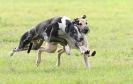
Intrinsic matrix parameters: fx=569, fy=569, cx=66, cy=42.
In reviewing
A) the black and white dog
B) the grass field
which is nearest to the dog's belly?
the black and white dog

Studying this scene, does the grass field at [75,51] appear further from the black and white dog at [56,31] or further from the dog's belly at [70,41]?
the black and white dog at [56,31]

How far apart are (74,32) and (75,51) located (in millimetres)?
4186

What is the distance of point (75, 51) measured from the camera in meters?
14.6

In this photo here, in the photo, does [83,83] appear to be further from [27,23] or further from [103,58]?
[27,23]

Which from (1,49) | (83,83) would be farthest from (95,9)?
(83,83)

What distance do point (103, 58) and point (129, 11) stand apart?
44.9 ft

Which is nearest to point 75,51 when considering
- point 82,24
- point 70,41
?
point 70,41

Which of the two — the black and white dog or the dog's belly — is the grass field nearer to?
the dog's belly

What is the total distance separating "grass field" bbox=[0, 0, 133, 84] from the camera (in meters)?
9.71

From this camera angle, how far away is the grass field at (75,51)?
9.71 metres

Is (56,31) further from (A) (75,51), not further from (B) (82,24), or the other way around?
(A) (75,51)

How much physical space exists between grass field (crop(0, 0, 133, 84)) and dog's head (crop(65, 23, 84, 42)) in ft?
1.97

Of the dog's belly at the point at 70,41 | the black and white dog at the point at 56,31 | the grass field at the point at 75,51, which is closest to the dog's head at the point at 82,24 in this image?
the black and white dog at the point at 56,31

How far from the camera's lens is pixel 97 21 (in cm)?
2314
